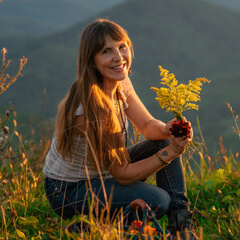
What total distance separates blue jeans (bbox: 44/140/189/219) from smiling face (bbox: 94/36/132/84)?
603mm

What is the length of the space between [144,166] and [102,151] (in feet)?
0.93

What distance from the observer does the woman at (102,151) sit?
7.73 ft

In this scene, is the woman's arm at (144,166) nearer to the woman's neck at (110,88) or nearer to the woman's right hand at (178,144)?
the woman's right hand at (178,144)

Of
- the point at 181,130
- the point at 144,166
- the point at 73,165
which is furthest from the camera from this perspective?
the point at 73,165

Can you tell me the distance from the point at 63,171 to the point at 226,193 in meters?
1.46

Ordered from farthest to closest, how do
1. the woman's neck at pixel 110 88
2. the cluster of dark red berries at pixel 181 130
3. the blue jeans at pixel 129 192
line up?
the woman's neck at pixel 110 88, the blue jeans at pixel 129 192, the cluster of dark red berries at pixel 181 130

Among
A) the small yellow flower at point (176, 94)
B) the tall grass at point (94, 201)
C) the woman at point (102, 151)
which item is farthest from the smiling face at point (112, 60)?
the tall grass at point (94, 201)

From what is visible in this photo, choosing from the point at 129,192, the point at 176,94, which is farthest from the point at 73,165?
the point at 176,94

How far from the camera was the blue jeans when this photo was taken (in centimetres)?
240

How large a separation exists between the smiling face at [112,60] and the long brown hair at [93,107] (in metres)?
0.03

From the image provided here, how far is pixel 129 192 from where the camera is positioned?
7.88 feet

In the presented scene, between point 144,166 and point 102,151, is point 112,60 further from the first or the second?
point 144,166

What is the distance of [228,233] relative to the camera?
2.38m

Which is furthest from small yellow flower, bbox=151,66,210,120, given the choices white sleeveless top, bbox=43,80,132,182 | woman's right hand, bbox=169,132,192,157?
white sleeveless top, bbox=43,80,132,182
